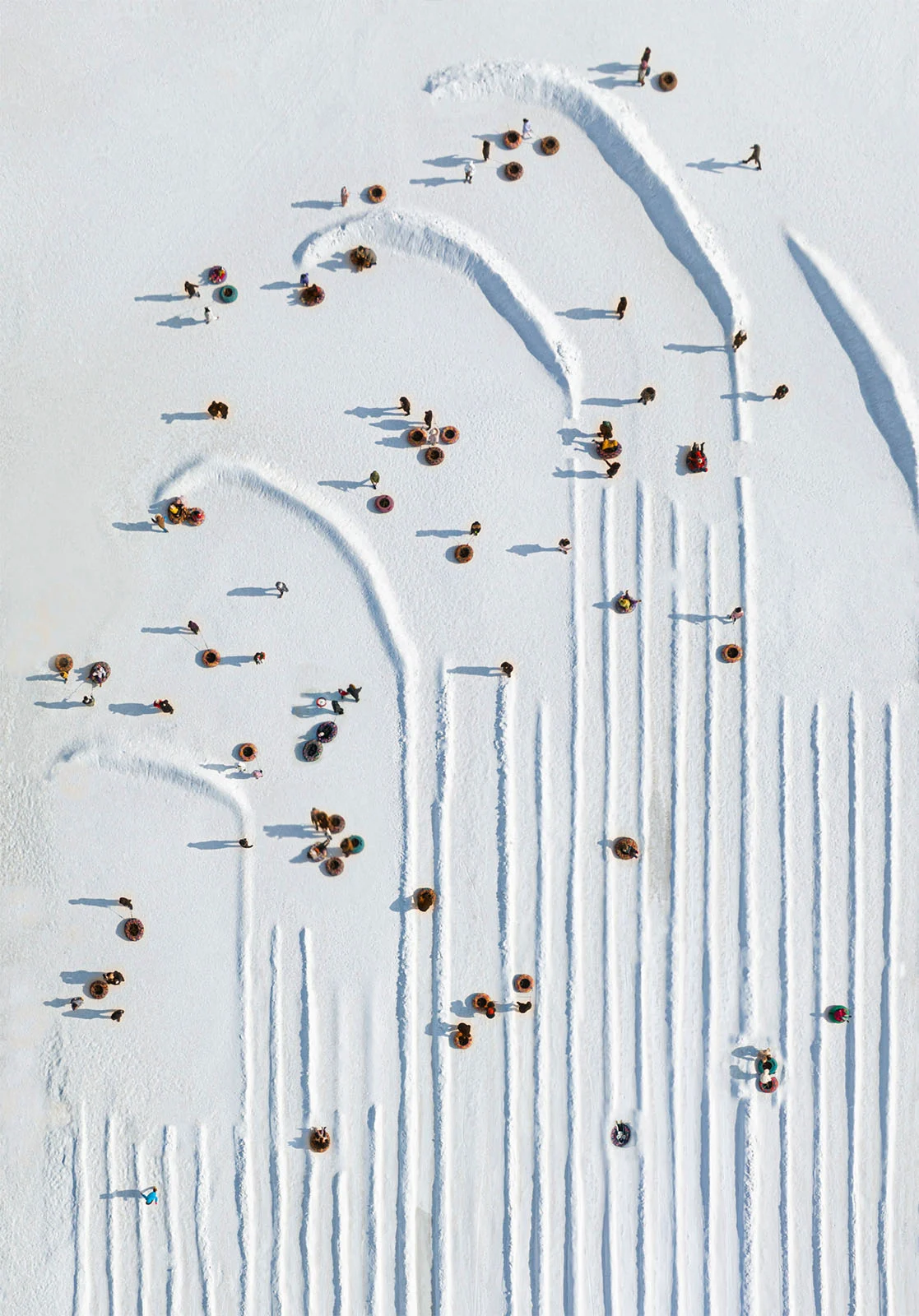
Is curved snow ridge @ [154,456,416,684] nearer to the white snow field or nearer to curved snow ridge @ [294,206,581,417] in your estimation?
the white snow field

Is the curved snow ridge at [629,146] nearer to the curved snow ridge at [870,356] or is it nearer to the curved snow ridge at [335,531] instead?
the curved snow ridge at [870,356]

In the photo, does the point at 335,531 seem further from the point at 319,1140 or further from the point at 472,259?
the point at 319,1140

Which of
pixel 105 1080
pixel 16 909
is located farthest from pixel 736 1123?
pixel 16 909

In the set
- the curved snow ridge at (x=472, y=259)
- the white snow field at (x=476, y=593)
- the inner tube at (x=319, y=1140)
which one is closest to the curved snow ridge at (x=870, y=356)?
the white snow field at (x=476, y=593)

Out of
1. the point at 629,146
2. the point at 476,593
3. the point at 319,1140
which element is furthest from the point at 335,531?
the point at 319,1140

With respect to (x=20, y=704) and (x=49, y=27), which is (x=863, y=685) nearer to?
(x=20, y=704)

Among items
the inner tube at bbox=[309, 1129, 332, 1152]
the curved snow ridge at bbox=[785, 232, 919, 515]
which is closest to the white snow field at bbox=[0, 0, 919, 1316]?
the curved snow ridge at bbox=[785, 232, 919, 515]
